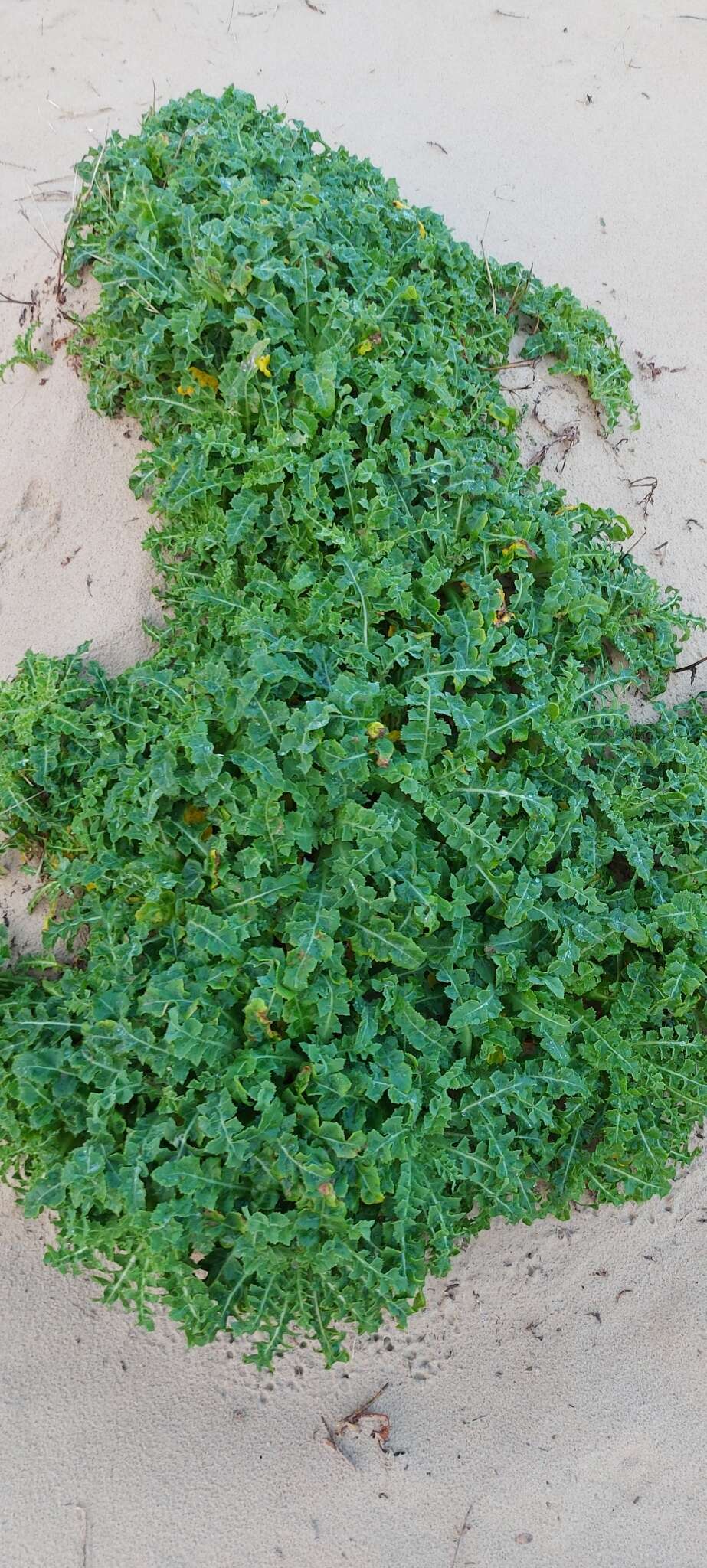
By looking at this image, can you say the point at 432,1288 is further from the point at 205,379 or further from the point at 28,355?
the point at 28,355

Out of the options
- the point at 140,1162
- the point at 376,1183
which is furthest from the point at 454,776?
the point at 140,1162

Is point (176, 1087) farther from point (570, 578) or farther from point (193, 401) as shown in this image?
point (193, 401)

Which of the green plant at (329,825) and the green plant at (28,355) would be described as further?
the green plant at (28,355)

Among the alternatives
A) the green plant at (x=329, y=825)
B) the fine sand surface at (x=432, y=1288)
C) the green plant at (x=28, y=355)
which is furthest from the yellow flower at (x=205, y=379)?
the green plant at (x=28, y=355)

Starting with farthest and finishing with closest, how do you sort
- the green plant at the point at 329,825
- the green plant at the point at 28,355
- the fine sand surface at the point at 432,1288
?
the green plant at the point at 28,355
the fine sand surface at the point at 432,1288
the green plant at the point at 329,825

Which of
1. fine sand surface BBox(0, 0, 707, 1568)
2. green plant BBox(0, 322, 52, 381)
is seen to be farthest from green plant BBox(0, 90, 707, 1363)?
green plant BBox(0, 322, 52, 381)

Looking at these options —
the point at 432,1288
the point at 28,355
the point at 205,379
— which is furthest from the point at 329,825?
the point at 28,355

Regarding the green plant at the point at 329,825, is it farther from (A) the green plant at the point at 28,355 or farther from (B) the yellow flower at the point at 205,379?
(A) the green plant at the point at 28,355
